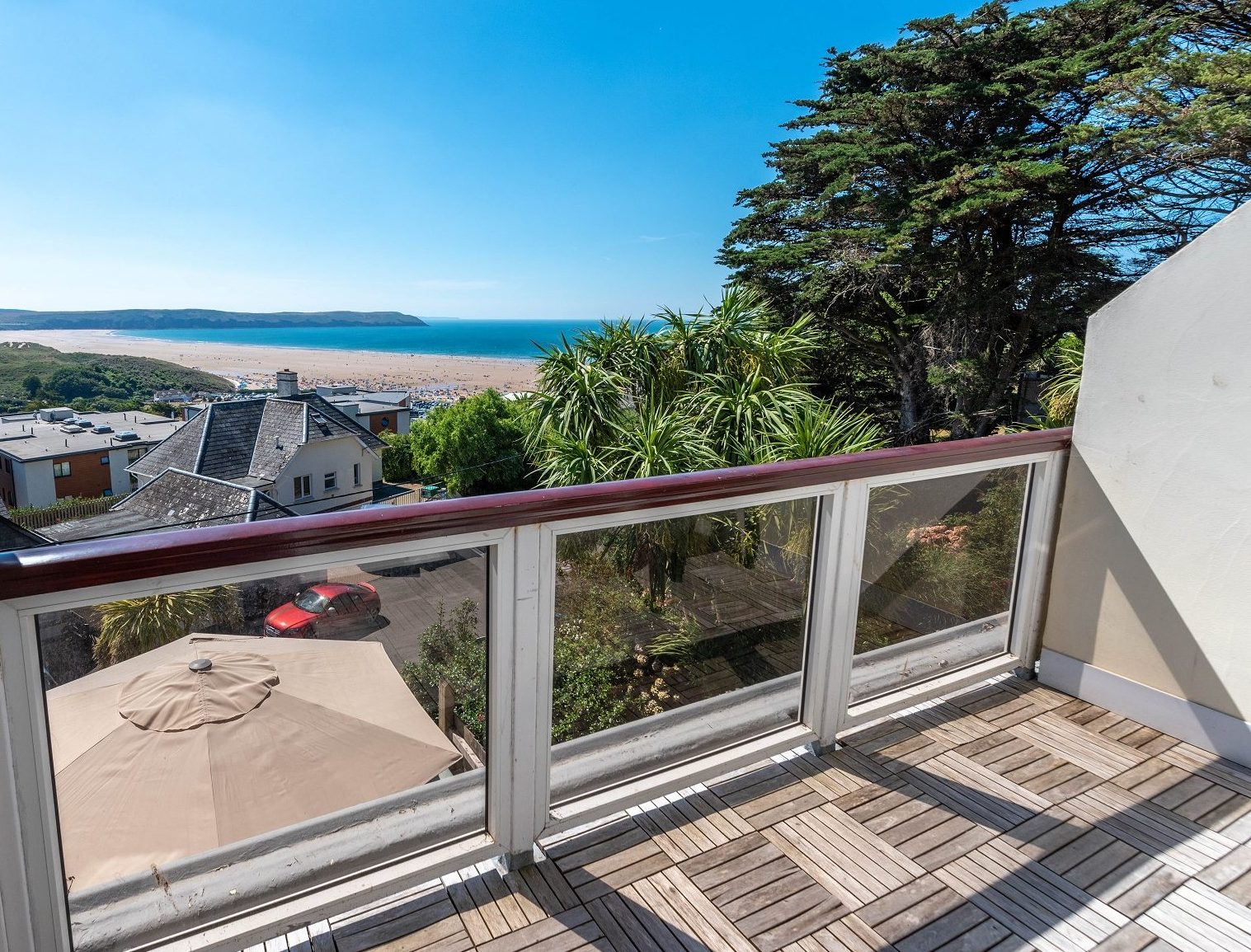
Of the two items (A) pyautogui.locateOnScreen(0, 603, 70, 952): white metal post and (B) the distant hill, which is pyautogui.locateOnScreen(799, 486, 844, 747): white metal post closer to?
(A) pyautogui.locateOnScreen(0, 603, 70, 952): white metal post

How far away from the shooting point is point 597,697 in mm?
1722

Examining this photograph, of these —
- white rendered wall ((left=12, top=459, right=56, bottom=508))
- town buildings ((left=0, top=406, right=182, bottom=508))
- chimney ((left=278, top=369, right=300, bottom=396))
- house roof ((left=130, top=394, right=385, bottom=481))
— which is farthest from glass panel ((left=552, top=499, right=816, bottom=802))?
white rendered wall ((left=12, top=459, right=56, bottom=508))

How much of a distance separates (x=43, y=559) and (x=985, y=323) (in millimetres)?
15171

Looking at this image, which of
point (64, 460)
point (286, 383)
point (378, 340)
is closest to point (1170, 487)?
point (286, 383)

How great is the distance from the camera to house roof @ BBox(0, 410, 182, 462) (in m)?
35.7

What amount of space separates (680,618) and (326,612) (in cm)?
89

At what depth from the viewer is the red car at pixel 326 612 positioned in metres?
1.28

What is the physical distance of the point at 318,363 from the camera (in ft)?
309

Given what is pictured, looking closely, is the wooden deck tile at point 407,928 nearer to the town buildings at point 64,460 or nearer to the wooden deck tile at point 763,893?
the wooden deck tile at point 763,893

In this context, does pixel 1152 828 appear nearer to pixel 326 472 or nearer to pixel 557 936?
pixel 557 936

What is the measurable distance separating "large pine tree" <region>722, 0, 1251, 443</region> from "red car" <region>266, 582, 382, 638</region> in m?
12.4

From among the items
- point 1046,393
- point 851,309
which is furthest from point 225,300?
point 1046,393

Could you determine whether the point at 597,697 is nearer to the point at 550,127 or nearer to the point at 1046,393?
the point at 1046,393

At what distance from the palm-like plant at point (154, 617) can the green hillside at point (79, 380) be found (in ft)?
182
